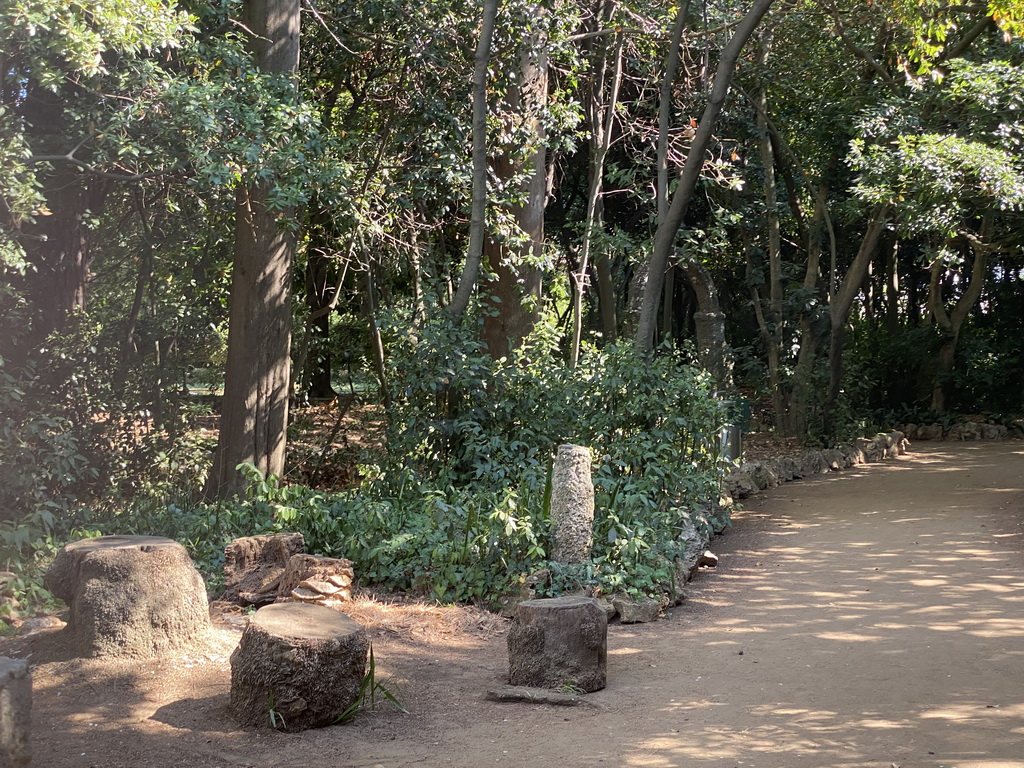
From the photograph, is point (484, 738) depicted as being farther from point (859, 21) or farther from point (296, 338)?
point (859, 21)

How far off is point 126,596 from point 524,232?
7.53 meters

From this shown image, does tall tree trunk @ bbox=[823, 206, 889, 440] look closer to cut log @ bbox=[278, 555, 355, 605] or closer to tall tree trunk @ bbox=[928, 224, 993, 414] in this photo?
tall tree trunk @ bbox=[928, 224, 993, 414]

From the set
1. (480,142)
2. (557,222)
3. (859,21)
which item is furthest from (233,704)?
(557,222)

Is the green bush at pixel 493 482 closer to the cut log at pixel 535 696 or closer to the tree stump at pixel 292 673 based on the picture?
the cut log at pixel 535 696

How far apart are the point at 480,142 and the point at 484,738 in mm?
6265

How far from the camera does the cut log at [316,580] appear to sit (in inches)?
264

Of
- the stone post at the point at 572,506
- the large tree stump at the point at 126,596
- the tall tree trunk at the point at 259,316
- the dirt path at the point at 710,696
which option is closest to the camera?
the dirt path at the point at 710,696

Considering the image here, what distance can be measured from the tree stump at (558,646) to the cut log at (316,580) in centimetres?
177

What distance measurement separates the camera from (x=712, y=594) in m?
8.19

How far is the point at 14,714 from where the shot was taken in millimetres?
3660

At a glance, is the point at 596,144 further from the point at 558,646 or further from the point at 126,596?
the point at 126,596

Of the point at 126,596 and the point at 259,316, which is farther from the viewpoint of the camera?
the point at 259,316

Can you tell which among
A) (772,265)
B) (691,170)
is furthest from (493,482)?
(772,265)

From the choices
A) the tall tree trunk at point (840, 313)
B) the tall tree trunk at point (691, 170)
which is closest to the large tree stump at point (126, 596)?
the tall tree trunk at point (691, 170)
